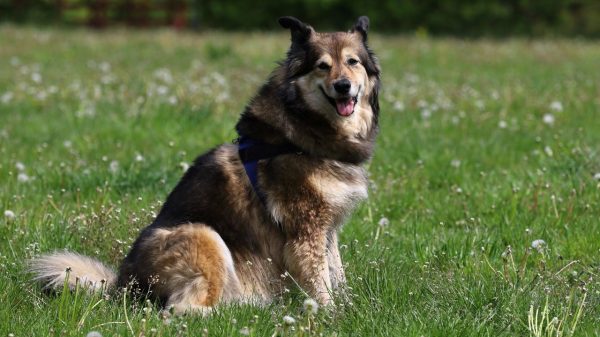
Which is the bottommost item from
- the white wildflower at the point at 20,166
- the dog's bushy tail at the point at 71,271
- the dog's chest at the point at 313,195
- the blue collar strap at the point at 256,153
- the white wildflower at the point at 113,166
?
the white wildflower at the point at 20,166

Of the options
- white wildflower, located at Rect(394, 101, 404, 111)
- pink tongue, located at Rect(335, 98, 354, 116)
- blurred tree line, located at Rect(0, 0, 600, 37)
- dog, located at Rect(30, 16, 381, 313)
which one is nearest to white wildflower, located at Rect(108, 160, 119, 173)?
dog, located at Rect(30, 16, 381, 313)

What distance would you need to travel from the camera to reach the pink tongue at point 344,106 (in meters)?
4.79

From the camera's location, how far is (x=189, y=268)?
438 centimetres

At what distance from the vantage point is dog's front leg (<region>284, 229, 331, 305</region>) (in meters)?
4.62

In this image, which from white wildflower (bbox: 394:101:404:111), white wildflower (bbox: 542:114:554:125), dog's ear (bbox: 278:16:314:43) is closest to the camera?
dog's ear (bbox: 278:16:314:43)

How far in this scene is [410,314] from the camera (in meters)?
4.16

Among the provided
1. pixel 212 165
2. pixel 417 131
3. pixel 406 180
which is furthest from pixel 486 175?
pixel 212 165

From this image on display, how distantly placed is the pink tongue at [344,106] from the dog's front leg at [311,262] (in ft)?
2.21

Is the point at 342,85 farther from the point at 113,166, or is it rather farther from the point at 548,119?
the point at 548,119

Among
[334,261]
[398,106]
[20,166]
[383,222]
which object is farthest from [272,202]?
[398,106]

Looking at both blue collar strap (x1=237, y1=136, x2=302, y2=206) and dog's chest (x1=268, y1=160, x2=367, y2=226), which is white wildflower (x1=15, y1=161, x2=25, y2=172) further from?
dog's chest (x1=268, y1=160, x2=367, y2=226)

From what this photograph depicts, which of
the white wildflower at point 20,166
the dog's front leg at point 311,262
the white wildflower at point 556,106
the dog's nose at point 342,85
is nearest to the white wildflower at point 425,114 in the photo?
the white wildflower at point 556,106

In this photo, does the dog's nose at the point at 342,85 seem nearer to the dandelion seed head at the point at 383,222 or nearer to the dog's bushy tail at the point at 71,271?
the dandelion seed head at the point at 383,222

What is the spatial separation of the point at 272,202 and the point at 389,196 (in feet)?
7.44
